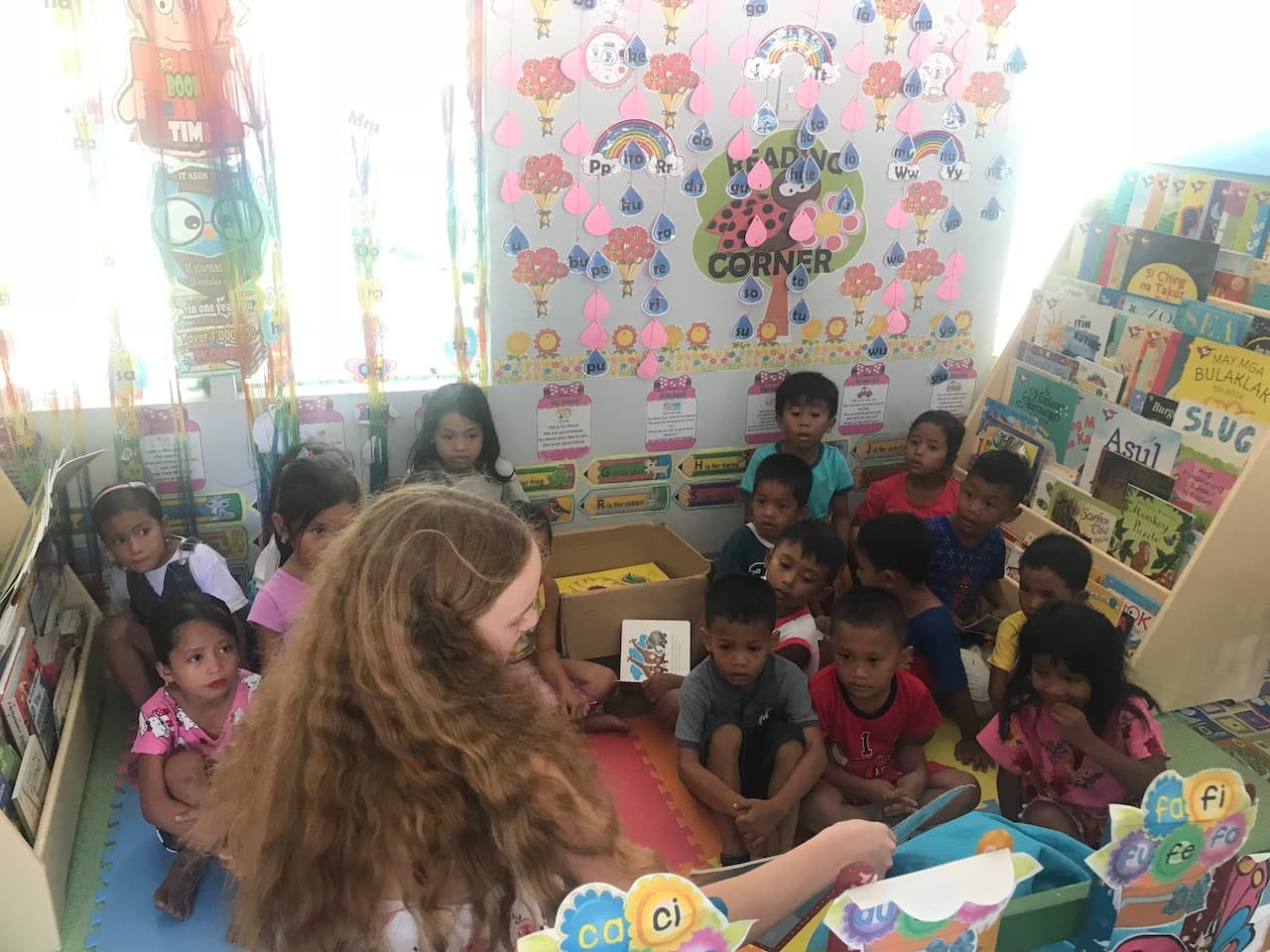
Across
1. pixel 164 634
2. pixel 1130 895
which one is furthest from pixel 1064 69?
pixel 164 634

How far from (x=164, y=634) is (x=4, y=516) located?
1.72 feet

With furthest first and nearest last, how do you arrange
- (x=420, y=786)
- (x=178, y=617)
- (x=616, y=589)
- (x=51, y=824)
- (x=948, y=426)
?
(x=948, y=426)
(x=616, y=589)
(x=178, y=617)
(x=51, y=824)
(x=420, y=786)

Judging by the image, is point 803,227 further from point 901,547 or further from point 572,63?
point 901,547

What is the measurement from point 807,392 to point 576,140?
3.08ft

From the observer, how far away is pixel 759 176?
2635 mm

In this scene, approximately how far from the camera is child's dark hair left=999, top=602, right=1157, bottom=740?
1.79 meters

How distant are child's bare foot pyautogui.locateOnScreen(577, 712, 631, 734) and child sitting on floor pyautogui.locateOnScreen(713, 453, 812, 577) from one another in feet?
1.59

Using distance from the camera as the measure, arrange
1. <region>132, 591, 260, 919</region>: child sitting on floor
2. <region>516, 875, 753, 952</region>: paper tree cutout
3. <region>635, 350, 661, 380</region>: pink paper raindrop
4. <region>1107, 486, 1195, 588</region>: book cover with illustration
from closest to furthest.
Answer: <region>516, 875, 753, 952</region>: paper tree cutout → <region>132, 591, 260, 919</region>: child sitting on floor → <region>1107, 486, 1195, 588</region>: book cover with illustration → <region>635, 350, 661, 380</region>: pink paper raindrop

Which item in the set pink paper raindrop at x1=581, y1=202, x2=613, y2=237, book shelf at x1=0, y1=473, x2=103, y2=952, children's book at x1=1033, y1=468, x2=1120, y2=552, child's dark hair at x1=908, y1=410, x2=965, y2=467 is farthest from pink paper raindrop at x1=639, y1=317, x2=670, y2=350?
book shelf at x1=0, y1=473, x2=103, y2=952

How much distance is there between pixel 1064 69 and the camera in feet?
9.31

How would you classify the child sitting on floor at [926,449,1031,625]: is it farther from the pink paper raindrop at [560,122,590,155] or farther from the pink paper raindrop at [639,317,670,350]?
the pink paper raindrop at [560,122,590,155]

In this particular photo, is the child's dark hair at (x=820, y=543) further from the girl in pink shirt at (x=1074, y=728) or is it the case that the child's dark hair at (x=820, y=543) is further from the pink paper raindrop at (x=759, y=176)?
the pink paper raindrop at (x=759, y=176)

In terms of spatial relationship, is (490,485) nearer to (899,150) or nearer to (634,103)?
(634,103)

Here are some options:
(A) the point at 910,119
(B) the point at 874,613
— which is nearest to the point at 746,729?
(B) the point at 874,613
